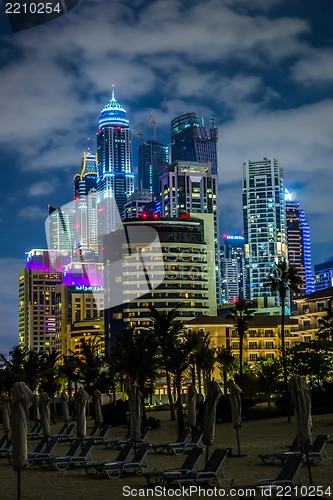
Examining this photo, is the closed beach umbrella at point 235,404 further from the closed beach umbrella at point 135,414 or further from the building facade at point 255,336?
the building facade at point 255,336

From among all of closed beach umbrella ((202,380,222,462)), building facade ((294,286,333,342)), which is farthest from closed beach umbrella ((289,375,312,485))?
building facade ((294,286,333,342))

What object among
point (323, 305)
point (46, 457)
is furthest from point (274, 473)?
point (323, 305)

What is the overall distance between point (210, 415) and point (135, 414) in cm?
685

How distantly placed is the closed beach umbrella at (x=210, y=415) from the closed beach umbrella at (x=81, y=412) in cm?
939

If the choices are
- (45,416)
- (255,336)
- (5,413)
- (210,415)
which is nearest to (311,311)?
(255,336)

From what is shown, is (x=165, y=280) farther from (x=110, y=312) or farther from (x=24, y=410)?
(x=24, y=410)

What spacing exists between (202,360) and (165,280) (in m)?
88.8

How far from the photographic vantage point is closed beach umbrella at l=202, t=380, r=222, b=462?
75.3 feet

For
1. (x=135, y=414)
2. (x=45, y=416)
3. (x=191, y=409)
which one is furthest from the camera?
(x=191, y=409)

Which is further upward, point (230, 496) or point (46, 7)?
point (46, 7)

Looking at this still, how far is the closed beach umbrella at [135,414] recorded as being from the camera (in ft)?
94.4

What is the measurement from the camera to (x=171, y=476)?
18.1 metres

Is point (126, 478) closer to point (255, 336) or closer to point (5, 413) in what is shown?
point (5, 413)

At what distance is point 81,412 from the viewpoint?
3278 cm
